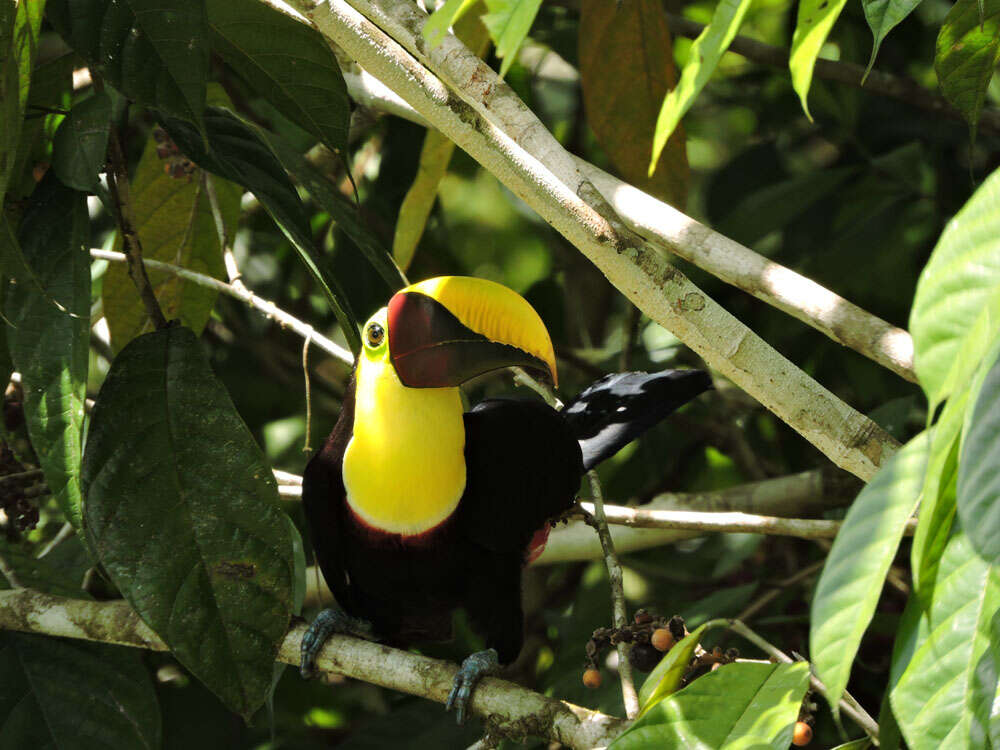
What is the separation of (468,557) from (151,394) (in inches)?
23.6

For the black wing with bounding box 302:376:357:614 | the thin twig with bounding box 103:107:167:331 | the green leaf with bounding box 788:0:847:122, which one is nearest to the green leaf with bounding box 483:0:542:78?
the green leaf with bounding box 788:0:847:122

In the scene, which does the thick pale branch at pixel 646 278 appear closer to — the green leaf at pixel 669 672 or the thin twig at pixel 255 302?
the green leaf at pixel 669 672

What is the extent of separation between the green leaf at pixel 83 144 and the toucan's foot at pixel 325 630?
676 mm

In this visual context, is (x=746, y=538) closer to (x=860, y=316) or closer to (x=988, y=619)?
(x=860, y=316)

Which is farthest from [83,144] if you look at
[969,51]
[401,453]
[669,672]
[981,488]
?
[981,488]

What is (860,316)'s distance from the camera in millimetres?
1142

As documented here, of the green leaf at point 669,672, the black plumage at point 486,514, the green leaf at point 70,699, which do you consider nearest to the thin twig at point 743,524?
the black plumage at point 486,514

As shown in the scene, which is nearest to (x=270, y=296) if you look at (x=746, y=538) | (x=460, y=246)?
(x=460, y=246)

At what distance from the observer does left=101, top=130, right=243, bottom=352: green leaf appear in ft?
6.29

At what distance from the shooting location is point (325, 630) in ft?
6.00

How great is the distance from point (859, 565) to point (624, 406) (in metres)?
1.22

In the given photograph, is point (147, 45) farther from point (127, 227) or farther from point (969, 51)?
point (969, 51)

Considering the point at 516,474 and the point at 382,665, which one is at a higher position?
the point at 516,474

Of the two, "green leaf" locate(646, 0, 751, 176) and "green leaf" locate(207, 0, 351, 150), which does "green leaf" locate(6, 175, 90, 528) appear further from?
"green leaf" locate(646, 0, 751, 176)
